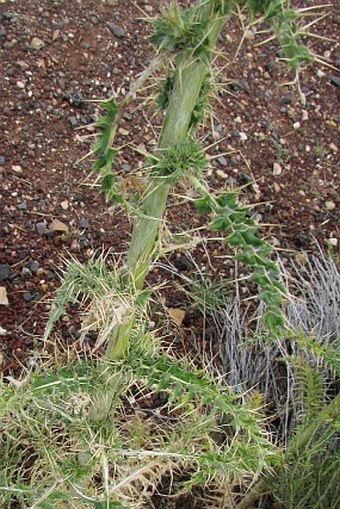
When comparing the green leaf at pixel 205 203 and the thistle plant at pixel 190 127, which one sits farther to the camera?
the green leaf at pixel 205 203

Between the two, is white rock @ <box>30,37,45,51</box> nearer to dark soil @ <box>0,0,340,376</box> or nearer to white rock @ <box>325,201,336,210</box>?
dark soil @ <box>0,0,340,376</box>

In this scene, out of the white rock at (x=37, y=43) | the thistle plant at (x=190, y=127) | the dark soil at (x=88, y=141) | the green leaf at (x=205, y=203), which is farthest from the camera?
the white rock at (x=37, y=43)

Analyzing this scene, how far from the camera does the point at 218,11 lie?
3.76 feet

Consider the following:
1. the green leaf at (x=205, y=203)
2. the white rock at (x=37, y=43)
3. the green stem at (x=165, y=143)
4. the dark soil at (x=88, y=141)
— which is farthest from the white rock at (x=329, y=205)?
the green leaf at (x=205, y=203)

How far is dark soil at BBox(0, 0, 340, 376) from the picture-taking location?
2420 millimetres

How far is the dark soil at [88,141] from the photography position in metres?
2.42

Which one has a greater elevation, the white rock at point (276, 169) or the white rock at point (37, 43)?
the white rock at point (37, 43)

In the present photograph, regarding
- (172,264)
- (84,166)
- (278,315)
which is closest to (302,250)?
(172,264)

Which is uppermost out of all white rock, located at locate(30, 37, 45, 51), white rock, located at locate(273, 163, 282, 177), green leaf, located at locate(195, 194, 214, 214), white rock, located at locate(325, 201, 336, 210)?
green leaf, located at locate(195, 194, 214, 214)

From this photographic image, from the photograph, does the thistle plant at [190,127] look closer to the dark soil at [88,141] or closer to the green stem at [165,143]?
the green stem at [165,143]

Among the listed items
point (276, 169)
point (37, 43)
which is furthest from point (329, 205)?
point (37, 43)

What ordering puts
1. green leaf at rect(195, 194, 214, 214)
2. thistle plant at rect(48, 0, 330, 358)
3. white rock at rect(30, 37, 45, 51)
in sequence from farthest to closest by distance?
white rock at rect(30, 37, 45, 51) < green leaf at rect(195, 194, 214, 214) < thistle plant at rect(48, 0, 330, 358)

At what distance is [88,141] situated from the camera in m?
2.68

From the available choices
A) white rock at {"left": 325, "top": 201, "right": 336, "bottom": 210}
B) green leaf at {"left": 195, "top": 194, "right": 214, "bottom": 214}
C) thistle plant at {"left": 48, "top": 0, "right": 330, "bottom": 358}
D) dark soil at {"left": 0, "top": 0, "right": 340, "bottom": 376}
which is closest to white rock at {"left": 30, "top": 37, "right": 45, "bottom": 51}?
dark soil at {"left": 0, "top": 0, "right": 340, "bottom": 376}
